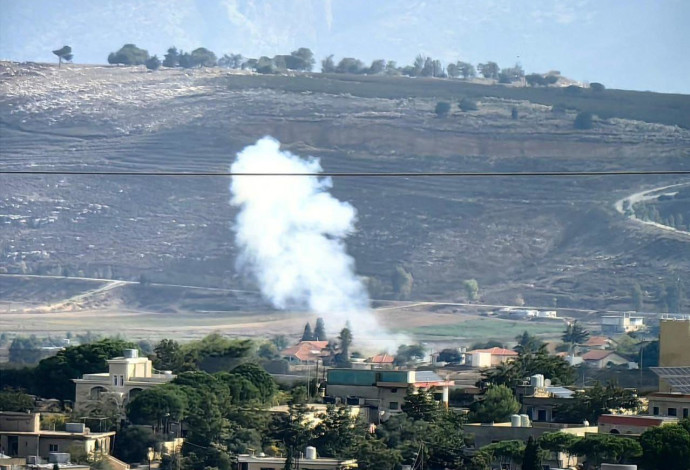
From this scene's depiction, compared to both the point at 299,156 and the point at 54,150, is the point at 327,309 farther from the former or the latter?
the point at 54,150

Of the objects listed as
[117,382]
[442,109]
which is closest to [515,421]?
[117,382]

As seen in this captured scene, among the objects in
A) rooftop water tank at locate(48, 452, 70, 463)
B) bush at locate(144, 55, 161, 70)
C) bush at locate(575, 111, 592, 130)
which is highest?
bush at locate(144, 55, 161, 70)

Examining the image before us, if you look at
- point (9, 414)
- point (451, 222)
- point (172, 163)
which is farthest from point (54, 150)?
point (9, 414)

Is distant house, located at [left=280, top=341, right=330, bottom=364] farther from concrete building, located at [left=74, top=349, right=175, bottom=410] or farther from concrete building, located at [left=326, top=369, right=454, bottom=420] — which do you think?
concrete building, located at [left=74, top=349, right=175, bottom=410]

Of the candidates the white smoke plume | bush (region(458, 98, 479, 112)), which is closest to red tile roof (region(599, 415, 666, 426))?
the white smoke plume

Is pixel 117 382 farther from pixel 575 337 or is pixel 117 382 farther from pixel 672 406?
pixel 575 337

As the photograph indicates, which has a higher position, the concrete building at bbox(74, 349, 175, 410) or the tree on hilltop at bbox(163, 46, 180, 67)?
the tree on hilltop at bbox(163, 46, 180, 67)
